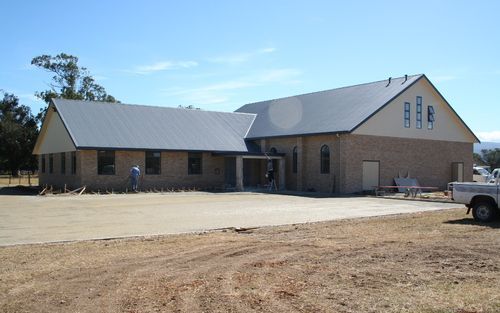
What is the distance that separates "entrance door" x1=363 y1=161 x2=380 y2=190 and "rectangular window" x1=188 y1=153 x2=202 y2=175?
10840mm

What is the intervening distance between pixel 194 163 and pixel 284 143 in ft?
20.3

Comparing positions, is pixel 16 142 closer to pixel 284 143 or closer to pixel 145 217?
pixel 284 143

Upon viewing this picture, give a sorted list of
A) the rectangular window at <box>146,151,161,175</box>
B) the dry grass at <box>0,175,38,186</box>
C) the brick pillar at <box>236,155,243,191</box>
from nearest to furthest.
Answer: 1. the rectangular window at <box>146,151,161,175</box>
2. the brick pillar at <box>236,155,243,191</box>
3. the dry grass at <box>0,175,38,186</box>

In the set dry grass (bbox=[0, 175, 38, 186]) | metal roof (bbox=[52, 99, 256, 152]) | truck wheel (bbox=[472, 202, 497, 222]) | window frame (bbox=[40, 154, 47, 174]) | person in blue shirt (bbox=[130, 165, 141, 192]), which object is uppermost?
metal roof (bbox=[52, 99, 256, 152])

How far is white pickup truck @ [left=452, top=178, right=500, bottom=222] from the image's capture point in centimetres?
1612

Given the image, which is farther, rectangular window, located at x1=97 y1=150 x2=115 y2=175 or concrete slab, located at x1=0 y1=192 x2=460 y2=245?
rectangular window, located at x1=97 y1=150 x2=115 y2=175

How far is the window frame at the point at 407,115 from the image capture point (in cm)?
3472

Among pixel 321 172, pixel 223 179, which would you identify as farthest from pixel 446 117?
pixel 223 179

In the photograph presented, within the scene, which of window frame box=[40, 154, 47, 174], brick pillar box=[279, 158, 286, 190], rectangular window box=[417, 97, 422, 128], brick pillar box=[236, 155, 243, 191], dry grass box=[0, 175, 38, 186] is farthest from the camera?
dry grass box=[0, 175, 38, 186]

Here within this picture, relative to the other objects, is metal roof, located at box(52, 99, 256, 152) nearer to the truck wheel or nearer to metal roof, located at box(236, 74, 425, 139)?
metal roof, located at box(236, 74, 425, 139)

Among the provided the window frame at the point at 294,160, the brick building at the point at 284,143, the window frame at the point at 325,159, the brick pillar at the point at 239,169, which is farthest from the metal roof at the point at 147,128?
the window frame at the point at 325,159

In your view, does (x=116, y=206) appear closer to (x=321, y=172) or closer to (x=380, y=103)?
(x=321, y=172)

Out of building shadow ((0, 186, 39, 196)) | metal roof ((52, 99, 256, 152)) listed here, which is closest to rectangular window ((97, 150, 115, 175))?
metal roof ((52, 99, 256, 152))

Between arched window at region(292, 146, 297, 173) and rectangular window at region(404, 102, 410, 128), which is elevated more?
rectangular window at region(404, 102, 410, 128)
